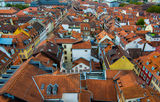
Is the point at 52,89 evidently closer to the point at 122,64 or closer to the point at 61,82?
the point at 61,82

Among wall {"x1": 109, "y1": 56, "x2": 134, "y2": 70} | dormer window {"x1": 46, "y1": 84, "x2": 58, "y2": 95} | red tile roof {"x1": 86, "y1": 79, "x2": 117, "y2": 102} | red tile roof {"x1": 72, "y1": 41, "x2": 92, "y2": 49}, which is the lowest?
red tile roof {"x1": 86, "y1": 79, "x2": 117, "y2": 102}

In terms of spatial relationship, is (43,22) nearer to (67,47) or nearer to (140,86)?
(67,47)

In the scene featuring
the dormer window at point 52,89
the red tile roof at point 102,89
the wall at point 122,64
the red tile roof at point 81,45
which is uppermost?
the red tile roof at point 81,45

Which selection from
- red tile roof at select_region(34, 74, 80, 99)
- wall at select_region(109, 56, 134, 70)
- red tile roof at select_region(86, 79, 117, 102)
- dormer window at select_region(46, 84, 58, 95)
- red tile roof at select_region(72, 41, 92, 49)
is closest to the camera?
dormer window at select_region(46, 84, 58, 95)

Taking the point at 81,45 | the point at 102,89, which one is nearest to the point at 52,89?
the point at 102,89

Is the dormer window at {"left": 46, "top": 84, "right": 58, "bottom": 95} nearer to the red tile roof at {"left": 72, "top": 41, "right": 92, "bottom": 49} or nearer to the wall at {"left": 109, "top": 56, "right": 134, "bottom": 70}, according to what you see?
the wall at {"left": 109, "top": 56, "right": 134, "bottom": 70}

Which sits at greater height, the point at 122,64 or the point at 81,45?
the point at 81,45

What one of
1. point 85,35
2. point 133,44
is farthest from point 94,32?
point 133,44

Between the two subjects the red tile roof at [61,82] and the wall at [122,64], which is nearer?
the red tile roof at [61,82]

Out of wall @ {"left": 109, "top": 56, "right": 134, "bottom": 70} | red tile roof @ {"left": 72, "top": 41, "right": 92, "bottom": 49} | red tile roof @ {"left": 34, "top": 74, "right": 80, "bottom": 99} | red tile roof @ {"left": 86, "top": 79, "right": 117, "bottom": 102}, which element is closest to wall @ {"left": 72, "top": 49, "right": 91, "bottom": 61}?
red tile roof @ {"left": 72, "top": 41, "right": 92, "bottom": 49}

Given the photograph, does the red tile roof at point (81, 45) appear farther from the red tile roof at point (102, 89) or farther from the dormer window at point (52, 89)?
the dormer window at point (52, 89)

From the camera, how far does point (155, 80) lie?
43.2 meters

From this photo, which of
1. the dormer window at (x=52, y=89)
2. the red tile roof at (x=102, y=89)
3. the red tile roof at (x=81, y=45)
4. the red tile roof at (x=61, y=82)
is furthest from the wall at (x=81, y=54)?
the dormer window at (x=52, y=89)

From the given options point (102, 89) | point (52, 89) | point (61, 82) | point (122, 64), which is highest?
point (61, 82)
